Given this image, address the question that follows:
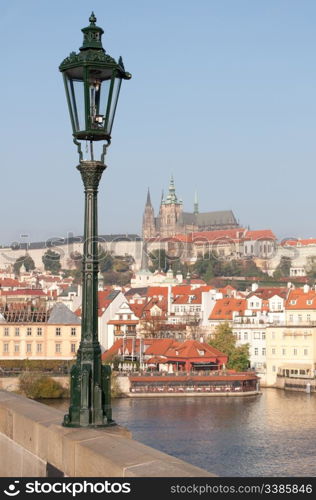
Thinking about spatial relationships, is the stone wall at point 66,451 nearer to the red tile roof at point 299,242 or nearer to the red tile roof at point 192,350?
the red tile roof at point 192,350

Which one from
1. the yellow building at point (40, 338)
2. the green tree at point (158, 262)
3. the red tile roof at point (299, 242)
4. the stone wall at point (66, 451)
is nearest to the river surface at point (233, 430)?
the yellow building at point (40, 338)

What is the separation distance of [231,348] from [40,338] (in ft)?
41.8

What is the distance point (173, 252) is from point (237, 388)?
13807cm

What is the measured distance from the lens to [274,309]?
2667 inches

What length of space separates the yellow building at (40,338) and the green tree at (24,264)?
5051 inches

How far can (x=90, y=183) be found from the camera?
734cm

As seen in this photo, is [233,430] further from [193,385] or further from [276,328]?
[276,328]

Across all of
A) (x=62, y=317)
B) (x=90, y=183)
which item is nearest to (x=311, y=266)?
(x=62, y=317)

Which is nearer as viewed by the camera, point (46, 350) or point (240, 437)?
point (240, 437)

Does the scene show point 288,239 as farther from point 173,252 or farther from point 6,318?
point 6,318

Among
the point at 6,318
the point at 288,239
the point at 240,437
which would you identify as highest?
the point at 288,239

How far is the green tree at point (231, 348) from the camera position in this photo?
202 ft

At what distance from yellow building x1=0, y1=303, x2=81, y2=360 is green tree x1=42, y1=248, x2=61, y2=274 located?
422ft
